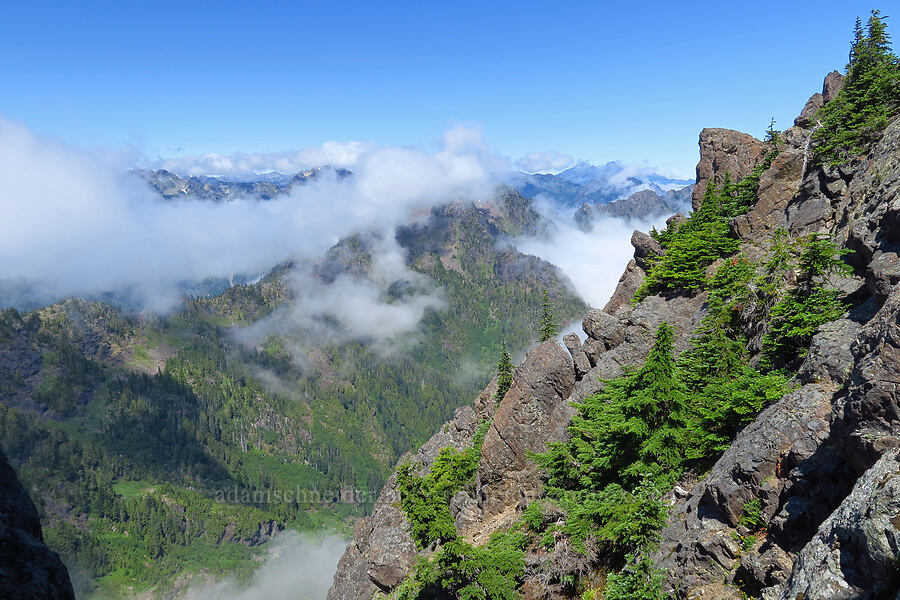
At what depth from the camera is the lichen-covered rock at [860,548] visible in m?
9.84

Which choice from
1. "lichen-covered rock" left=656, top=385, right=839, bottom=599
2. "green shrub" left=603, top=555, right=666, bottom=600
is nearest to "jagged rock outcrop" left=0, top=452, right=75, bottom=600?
"green shrub" left=603, top=555, right=666, bottom=600

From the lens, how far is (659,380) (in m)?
23.6

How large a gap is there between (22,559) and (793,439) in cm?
2327

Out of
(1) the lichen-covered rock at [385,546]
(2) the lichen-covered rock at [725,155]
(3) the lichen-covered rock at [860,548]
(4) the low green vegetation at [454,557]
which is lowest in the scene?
(1) the lichen-covered rock at [385,546]

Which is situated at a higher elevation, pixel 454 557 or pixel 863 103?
pixel 863 103

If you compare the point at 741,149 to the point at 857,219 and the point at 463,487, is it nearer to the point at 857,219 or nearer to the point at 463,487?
the point at 857,219

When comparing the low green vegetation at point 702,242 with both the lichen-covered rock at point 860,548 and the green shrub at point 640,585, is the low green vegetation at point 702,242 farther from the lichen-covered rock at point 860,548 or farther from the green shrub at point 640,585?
the lichen-covered rock at point 860,548

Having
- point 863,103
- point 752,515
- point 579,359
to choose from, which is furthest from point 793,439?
point 863,103

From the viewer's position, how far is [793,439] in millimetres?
17719

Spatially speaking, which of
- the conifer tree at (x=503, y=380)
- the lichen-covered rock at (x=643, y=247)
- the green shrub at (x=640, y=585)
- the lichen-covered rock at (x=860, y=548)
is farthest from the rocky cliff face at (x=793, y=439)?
the conifer tree at (x=503, y=380)

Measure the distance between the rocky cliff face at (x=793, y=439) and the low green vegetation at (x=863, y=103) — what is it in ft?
6.97

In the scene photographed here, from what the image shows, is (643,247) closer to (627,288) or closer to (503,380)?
(627,288)

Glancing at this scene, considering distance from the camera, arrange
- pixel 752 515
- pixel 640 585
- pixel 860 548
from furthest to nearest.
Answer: pixel 752 515
pixel 640 585
pixel 860 548

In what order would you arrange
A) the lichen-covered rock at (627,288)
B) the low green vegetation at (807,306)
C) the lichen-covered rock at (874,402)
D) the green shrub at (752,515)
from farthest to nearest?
the lichen-covered rock at (627,288) → the low green vegetation at (807,306) → the green shrub at (752,515) → the lichen-covered rock at (874,402)
